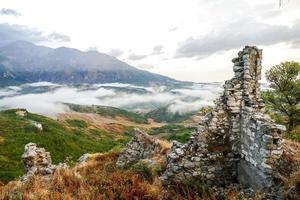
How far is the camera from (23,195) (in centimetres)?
1360

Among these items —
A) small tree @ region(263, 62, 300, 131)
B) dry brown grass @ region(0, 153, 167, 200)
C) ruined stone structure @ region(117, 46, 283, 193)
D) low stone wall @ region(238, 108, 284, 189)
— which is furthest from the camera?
small tree @ region(263, 62, 300, 131)

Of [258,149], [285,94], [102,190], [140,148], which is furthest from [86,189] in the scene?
[285,94]

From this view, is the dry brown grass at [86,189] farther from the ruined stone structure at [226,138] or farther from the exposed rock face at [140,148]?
the exposed rock face at [140,148]

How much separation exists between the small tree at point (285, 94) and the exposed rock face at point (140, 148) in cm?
2282

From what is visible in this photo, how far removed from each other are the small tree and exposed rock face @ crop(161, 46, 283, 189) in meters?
29.6

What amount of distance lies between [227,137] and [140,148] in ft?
34.6


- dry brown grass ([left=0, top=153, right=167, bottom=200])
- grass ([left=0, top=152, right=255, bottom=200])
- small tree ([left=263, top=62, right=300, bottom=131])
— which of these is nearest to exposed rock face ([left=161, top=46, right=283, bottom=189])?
grass ([left=0, top=152, right=255, bottom=200])

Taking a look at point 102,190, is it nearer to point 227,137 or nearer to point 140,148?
point 227,137

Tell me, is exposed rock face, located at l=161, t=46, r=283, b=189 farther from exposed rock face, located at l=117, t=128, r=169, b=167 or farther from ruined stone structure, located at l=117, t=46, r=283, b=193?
exposed rock face, located at l=117, t=128, r=169, b=167

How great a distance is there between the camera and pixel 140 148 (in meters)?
27.7

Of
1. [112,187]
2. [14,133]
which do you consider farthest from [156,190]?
[14,133]

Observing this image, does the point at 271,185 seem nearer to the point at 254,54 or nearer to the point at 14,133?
the point at 254,54

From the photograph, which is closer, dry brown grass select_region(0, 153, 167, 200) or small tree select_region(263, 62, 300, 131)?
dry brown grass select_region(0, 153, 167, 200)

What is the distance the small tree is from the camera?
149 feet
